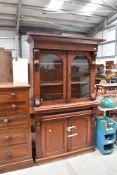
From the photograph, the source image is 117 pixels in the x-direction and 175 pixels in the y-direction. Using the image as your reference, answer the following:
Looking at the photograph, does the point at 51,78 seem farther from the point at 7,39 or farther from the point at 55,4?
the point at 7,39

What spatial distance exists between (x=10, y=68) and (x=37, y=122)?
878mm

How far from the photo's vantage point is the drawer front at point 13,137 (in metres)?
2.05

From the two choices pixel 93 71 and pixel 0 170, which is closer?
pixel 0 170

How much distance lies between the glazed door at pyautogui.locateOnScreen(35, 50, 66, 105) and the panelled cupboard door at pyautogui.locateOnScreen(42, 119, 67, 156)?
1.03ft

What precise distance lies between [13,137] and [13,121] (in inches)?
8.7

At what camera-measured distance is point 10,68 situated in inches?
91.5

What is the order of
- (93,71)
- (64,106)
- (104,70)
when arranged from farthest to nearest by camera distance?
1. (104,70)
2. (93,71)
3. (64,106)

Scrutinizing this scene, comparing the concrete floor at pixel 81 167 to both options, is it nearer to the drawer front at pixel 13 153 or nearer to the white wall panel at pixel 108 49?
the drawer front at pixel 13 153

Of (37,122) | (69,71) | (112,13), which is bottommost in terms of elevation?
(37,122)

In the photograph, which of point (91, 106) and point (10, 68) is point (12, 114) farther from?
point (91, 106)

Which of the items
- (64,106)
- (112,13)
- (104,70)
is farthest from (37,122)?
(112,13)

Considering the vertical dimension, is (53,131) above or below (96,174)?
above

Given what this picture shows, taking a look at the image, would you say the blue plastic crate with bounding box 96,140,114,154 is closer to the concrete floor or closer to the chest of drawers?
the concrete floor

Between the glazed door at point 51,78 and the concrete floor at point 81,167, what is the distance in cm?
90
